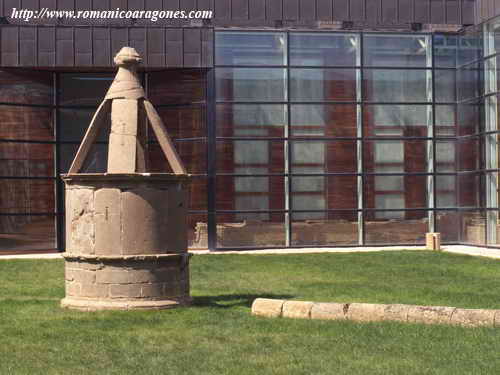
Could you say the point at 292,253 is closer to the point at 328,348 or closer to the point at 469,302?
the point at 469,302

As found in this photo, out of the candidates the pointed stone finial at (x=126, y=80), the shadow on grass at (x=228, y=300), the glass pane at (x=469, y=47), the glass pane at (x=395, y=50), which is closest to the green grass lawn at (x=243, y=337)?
the shadow on grass at (x=228, y=300)

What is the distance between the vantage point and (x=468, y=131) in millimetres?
35188

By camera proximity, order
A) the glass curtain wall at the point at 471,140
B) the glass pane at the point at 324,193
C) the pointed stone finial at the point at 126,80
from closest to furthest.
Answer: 1. the pointed stone finial at the point at 126,80
2. the glass pane at the point at 324,193
3. the glass curtain wall at the point at 471,140

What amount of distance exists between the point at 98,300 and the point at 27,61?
777 inches

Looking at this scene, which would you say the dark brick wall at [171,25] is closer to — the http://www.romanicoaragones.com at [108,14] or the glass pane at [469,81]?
the http://www.romanicoaragones.com at [108,14]

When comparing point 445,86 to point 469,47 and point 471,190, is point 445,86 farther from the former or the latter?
point 471,190

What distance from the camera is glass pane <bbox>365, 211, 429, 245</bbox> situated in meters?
34.5

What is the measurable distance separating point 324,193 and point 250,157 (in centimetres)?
299

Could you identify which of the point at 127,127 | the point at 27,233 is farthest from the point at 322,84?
the point at 127,127

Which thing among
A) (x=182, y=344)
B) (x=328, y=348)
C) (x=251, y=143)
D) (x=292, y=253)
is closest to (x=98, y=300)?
(x=182, y=344)

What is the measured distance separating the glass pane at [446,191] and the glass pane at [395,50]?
433 cm

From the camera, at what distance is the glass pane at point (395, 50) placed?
1374 inches

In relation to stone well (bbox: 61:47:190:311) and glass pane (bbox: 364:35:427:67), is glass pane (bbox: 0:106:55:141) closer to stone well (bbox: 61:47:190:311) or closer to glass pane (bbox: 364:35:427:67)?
glass pane (bbox: 364:35:427:67)

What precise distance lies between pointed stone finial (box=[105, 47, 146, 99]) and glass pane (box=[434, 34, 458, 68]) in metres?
21.6
